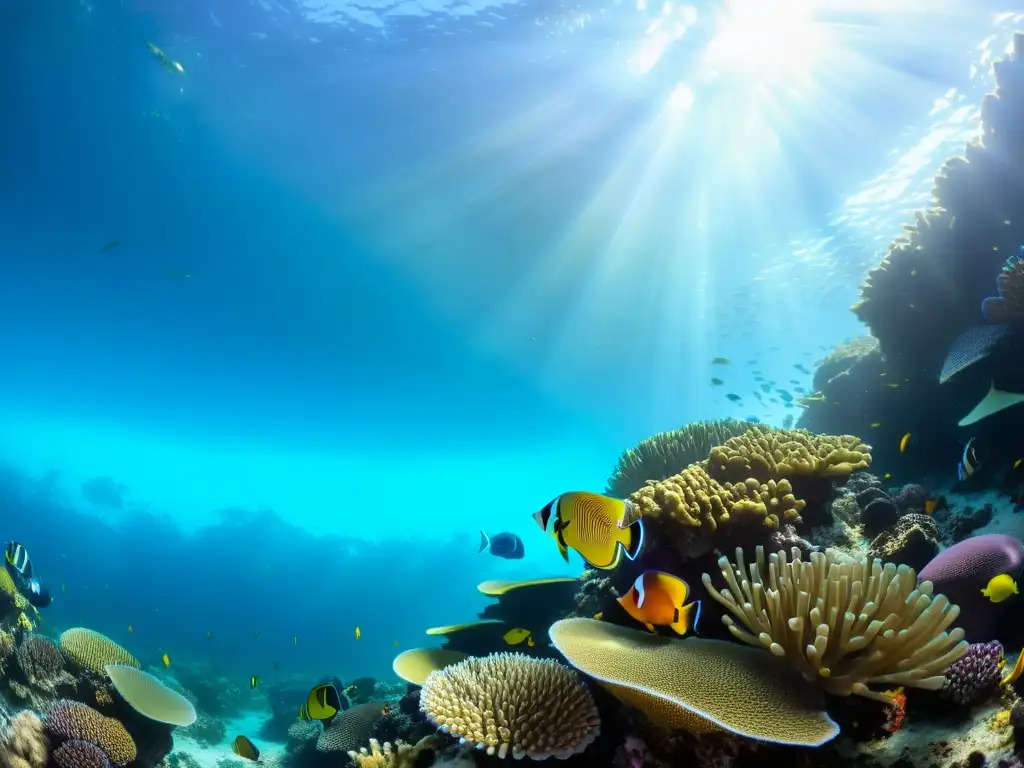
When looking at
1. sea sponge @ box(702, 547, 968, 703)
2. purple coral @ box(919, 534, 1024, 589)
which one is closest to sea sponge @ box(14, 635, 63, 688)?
sea sponge @ box(702, 547, 968, 703)

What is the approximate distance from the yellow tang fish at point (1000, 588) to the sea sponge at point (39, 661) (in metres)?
9.40

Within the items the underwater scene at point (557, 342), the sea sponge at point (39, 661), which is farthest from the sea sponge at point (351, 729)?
the sea sponge at point (39, 661)

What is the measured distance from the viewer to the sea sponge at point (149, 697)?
220 inches

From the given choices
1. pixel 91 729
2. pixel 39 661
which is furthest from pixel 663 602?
pixel 39 661

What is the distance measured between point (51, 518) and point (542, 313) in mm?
53110

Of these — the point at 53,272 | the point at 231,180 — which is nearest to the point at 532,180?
the point at 231,180

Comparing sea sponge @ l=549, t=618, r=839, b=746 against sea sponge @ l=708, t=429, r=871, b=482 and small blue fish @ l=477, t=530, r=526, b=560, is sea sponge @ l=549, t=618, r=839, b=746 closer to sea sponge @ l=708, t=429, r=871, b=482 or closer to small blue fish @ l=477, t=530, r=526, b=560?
sea sponge @ l=708, t=429, r=871, b=482

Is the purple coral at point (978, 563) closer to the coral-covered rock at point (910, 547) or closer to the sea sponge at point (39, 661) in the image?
the coral-covered rock at point (910, 547)

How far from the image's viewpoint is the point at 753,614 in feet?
9.50

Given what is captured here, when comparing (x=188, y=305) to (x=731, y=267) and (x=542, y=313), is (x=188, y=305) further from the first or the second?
(x=731, y=267)

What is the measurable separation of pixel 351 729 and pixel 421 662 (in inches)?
105

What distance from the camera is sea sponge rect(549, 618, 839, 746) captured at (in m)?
2.41

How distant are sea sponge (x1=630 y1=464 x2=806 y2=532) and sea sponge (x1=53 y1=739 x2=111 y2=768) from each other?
19.3ft

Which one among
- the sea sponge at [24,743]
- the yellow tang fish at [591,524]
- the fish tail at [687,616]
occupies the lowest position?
the fish tail at [687,616]
